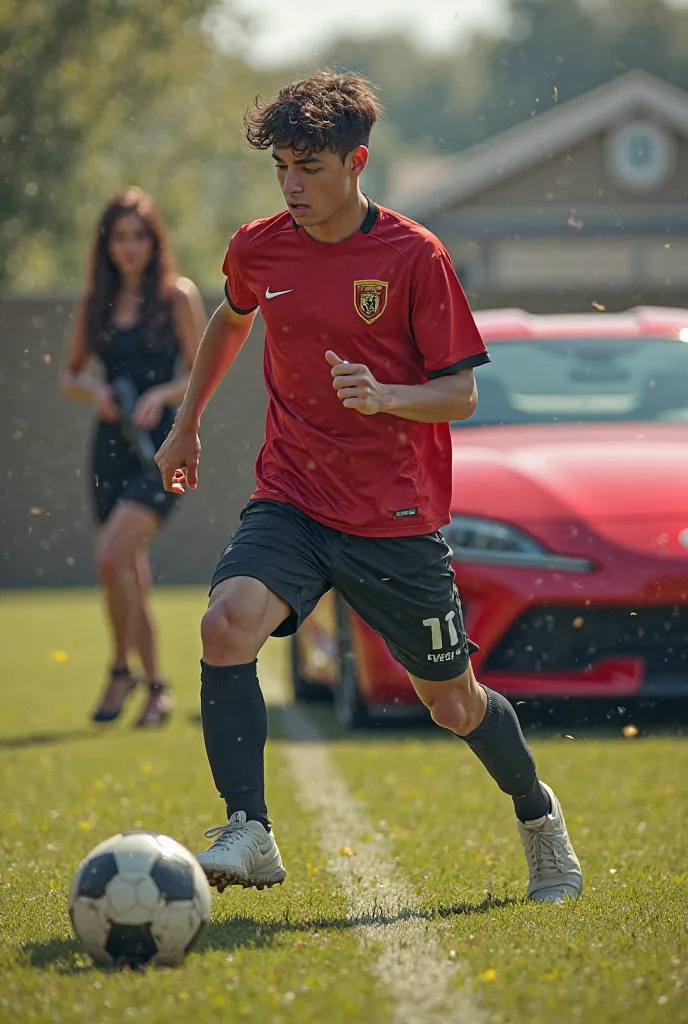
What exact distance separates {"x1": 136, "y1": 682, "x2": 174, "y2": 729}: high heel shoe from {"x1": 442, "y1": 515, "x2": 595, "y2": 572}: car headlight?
1.87m

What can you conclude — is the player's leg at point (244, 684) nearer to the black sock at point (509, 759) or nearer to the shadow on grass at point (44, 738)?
the black sock at point (509, 759)

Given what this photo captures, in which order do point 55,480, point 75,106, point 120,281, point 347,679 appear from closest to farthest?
point 347,679 < point 120,281 < point 55,480 < point 75,106

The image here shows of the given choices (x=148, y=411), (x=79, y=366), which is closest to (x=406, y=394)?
(x=148, y=411)

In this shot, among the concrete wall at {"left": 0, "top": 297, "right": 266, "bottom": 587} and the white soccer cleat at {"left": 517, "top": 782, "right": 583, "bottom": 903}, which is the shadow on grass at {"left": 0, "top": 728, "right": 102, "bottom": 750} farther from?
the concrete wall at {"left": 0, "top": 297, "right": 266, "bottom": 587}

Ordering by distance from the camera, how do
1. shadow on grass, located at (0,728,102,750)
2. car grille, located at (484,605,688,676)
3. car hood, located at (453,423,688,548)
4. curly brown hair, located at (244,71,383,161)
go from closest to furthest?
curly brown hair, located at (244,71,383,161) → car grille, located at (484,605,688,676) → car hood, located at (453,423,688,548) → shadow on grass, located at (0,728,102,750)

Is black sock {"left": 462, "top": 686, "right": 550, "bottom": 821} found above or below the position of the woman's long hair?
below

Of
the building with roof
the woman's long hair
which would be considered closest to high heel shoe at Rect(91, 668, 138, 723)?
the woman's long hair

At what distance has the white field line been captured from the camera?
321 cm

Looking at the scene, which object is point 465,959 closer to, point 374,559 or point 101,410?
point 374,559

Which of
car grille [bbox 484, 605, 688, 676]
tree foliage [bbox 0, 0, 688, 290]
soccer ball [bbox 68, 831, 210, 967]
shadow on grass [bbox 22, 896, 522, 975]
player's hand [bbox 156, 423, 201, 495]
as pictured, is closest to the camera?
soccer ball [bbox 68, 831, 210, 967]

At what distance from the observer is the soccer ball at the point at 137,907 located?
3.48m

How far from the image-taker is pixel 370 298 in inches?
167

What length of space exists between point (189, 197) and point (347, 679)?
1209 inches

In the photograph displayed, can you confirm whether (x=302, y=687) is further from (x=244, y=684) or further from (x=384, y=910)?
(x=244, y=684)
